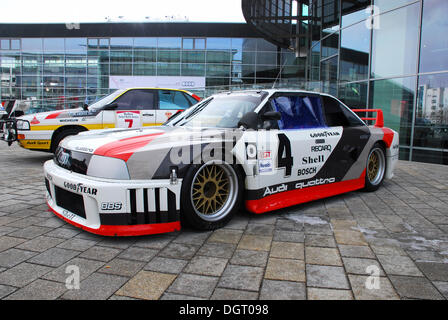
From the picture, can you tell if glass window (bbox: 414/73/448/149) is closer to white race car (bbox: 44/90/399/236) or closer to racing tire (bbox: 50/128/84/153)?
white race car (bbox: 44/90/399/236)

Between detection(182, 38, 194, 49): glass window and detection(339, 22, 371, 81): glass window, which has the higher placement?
detection(182, 38, 194, 49): glass window

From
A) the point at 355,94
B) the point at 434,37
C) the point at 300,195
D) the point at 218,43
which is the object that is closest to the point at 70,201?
the point at 300,195

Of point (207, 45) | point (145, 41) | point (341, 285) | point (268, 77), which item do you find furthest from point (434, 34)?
point (145, 41)

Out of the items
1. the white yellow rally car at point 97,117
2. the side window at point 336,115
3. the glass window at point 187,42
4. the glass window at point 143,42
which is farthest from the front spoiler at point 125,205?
the glass window at point 143,42

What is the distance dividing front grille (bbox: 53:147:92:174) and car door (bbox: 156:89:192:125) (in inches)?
162

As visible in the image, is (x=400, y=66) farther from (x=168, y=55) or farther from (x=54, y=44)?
(x=54, y=44)

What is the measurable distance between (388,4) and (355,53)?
175 centimetres

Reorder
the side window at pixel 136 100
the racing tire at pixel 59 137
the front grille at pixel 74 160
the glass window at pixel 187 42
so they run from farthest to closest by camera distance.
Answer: the glass window at pixel 187 42, the side window at pixel 136 100, the racing tire at pixel 59 137, the front grille at pixel 74 160

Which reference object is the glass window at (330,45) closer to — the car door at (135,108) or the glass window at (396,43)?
the glass window at (396,43)

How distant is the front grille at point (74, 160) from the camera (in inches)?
122

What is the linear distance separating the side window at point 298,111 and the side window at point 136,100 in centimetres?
415

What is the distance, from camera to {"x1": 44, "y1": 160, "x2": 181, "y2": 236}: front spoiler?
2871 millimetres

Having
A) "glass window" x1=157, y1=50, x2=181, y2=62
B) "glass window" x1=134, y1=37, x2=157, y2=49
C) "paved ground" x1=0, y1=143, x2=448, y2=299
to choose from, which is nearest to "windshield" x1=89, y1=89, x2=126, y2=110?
"paved ground" x1=0, y1=143, x2=448, y2=299
